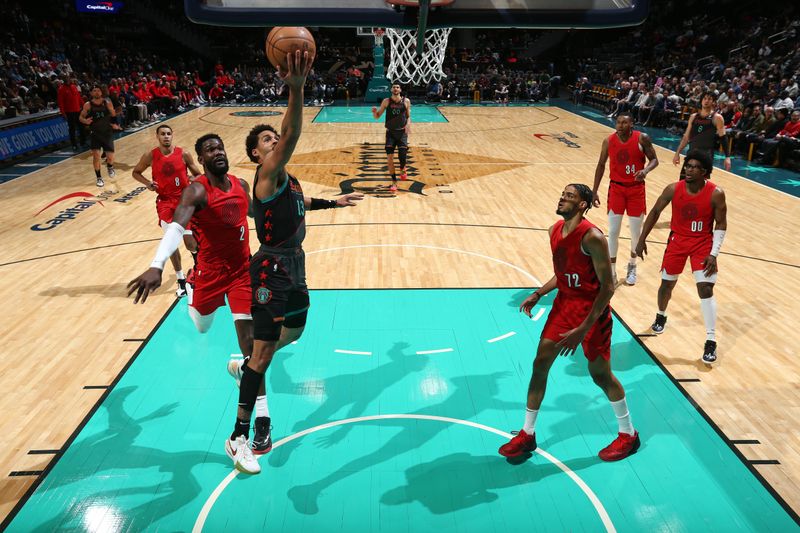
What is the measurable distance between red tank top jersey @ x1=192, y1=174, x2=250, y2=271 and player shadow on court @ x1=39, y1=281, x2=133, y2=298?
285 centimetres

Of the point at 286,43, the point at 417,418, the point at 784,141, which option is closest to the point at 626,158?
the point at 417,418

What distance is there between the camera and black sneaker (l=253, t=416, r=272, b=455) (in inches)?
160

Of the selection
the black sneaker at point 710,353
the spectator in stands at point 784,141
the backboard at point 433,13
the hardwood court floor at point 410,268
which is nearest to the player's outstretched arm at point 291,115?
the backboard at point 433,13

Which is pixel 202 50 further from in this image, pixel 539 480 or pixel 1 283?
pixel 539 480

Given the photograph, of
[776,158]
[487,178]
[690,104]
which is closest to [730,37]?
[690,104]

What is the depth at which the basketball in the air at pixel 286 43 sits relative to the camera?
11.0 ft

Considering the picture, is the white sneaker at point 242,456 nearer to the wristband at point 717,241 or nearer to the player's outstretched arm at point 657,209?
the player's outstretched arm at point 657,209

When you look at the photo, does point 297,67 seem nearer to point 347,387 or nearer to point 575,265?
point 575,265

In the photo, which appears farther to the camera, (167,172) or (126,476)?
(167,172)

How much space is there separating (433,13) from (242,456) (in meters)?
2.75

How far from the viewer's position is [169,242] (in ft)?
11.6

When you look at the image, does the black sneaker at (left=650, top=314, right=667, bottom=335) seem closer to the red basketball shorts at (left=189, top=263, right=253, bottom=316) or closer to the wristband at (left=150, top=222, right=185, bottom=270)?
the red basketball shorts at (left=189, top=263, right=253, bottom=316)

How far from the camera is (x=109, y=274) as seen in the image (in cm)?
746

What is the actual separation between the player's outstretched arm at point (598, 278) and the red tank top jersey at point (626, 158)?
3338mm
